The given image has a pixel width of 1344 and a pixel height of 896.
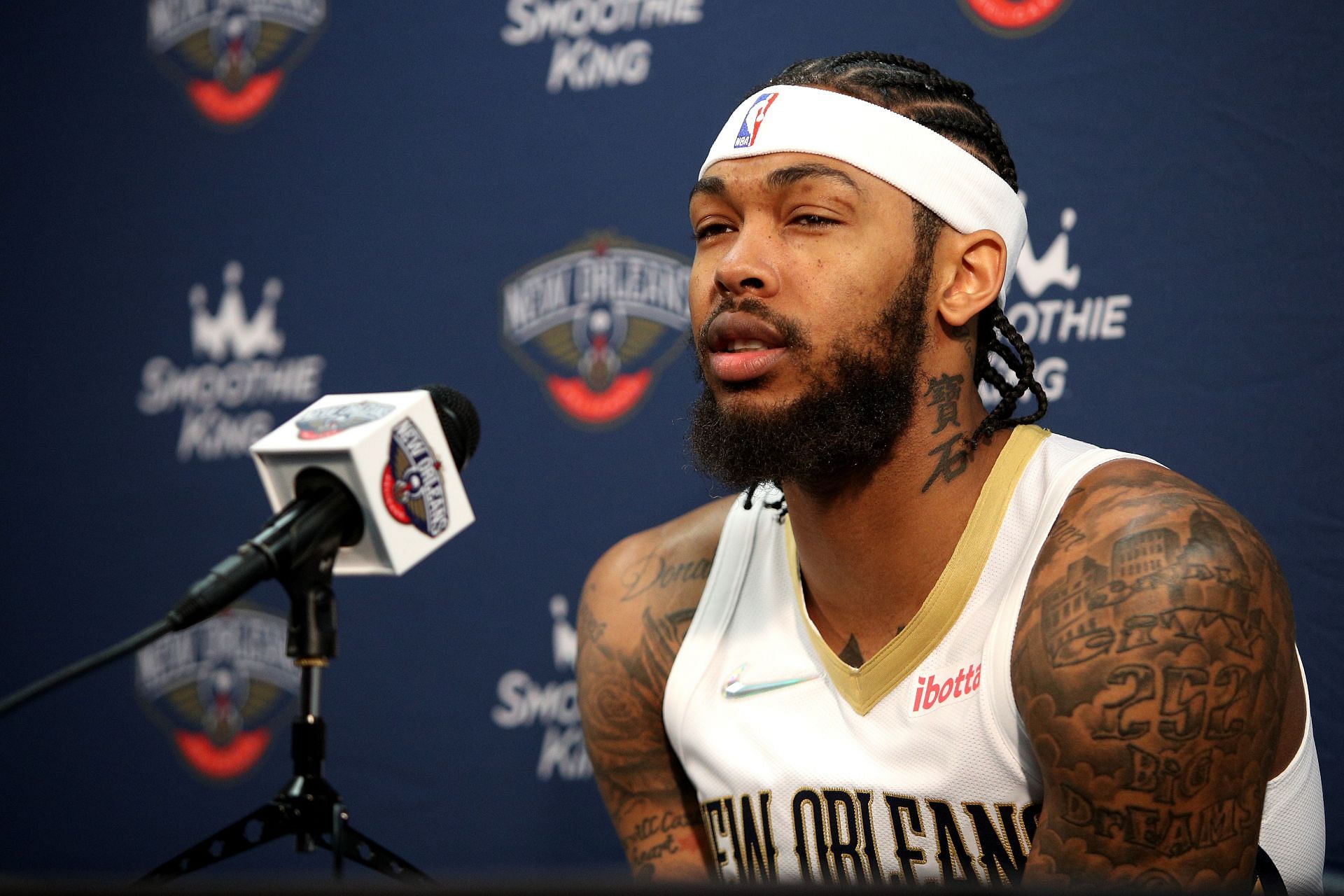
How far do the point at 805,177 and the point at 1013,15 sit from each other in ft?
2.27

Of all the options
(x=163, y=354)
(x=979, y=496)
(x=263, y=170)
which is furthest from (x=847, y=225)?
(x=163, y=354)

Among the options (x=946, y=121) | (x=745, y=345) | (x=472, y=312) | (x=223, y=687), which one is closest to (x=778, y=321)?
(x=745, y=345)

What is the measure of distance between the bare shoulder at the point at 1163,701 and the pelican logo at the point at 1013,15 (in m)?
0.96

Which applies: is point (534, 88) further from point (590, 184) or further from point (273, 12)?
point (273, 12)

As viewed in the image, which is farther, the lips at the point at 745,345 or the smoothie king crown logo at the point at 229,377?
the smoothie king crown logo at the point at 229,377

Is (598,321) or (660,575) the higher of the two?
(598,321)

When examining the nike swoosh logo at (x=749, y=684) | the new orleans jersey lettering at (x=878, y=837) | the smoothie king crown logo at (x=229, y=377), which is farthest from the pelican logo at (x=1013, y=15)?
the smoothie king crown logo at (x=229, y=377)

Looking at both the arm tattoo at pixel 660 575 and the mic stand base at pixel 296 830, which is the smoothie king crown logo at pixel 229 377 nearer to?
the arm tattoo at pixel 660 575

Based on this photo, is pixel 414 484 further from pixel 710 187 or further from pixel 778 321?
pixel 710 187

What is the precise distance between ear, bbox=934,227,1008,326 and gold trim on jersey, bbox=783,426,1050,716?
0.59 feet

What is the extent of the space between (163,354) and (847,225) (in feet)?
5.35

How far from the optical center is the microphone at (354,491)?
3.19ft

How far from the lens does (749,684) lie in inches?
60.6

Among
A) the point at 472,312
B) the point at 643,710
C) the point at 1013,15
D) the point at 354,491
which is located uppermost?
the point at 1013,15
